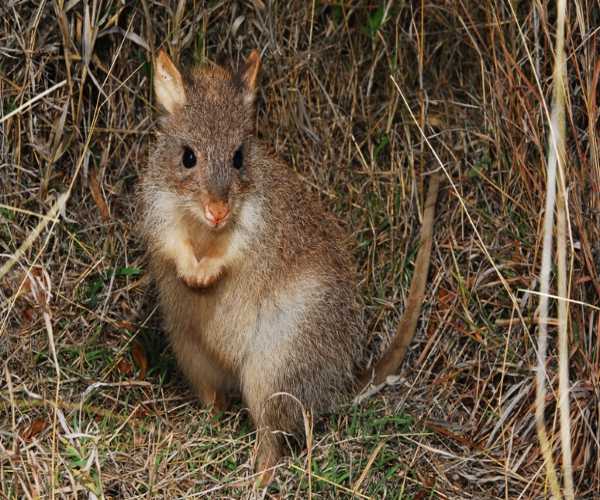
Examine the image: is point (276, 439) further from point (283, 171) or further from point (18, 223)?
point (18, 223)

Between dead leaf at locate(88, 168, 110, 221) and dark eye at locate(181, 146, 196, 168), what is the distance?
1.00 metres

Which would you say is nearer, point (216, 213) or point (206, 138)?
point (216, 213)

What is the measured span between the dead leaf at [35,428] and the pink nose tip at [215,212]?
1.10 meters

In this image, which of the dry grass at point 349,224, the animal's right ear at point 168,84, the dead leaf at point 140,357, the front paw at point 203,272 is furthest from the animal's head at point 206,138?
the dead leaf at point 140,357

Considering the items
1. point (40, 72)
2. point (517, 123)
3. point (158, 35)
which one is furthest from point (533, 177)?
point (40, 72)

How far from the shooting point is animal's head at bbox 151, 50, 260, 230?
3664 mm

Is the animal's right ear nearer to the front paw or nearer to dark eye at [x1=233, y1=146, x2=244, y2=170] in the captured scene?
dark eye at [x1=233, y1=146, x2=244, y2=170]

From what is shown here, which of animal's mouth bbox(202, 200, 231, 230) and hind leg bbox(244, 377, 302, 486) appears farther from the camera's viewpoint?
hind leg bbox(244, 377, 302, 486)

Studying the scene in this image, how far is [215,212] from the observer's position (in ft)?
11.7

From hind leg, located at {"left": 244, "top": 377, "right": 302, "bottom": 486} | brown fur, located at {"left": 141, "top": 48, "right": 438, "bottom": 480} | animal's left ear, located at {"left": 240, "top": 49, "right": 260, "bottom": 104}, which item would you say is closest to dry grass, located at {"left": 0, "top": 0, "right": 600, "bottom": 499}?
hind leg, located at {"left": 244, "top": 377, "right": 302, "bottom": 486}

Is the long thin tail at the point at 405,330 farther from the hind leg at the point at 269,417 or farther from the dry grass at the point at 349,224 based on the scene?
the hind leg at the point at 269,417

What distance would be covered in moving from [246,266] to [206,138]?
0.54 metres

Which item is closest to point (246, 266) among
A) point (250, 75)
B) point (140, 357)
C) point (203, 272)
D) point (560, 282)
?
point (203, 272)

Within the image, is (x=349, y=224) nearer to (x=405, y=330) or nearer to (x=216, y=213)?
(x=405, y=330)
